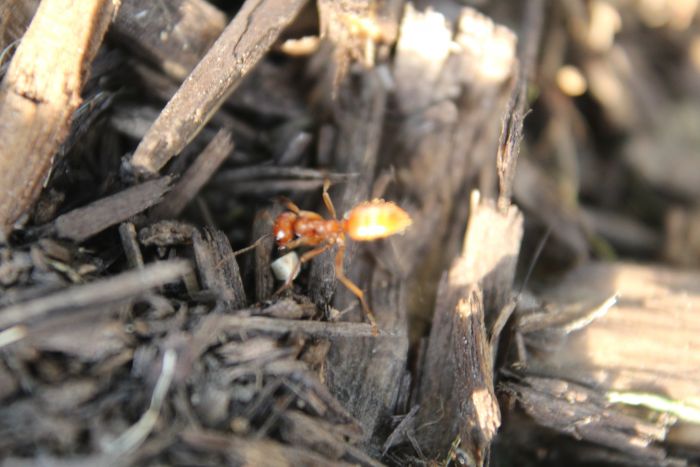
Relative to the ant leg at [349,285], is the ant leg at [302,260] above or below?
above

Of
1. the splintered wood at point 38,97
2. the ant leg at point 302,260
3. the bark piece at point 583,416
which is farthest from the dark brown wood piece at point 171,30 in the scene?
the bark piece at point 583,416

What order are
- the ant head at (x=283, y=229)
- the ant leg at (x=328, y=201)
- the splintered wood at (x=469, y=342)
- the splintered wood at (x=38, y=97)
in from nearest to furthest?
the splintered wood at (x=38, y=97) < the splintered wood at (x=469, y=342) < the ant head at (x=283, y=229) < the ant leg at (x=328, y=201)

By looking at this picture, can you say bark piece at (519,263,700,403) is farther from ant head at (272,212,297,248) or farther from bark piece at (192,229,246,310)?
bark piece at (192,229,246,310)

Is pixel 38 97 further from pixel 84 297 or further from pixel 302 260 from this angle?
pixel 302 260

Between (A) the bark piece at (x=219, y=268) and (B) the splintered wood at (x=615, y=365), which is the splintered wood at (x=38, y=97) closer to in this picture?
(A) the bark piece at (x=219, y=268)

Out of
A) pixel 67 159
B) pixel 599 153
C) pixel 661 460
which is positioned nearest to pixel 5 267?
pixel 67 159

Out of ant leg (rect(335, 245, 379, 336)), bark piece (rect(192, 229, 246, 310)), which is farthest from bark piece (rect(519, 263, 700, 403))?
bark piece (rect(192, 229, 246, 310))

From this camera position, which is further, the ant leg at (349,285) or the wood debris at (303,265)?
the ant leg at (349,285)

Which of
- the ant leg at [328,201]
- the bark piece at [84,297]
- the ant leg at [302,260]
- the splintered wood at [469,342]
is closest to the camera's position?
the bark piece at [84,297]
